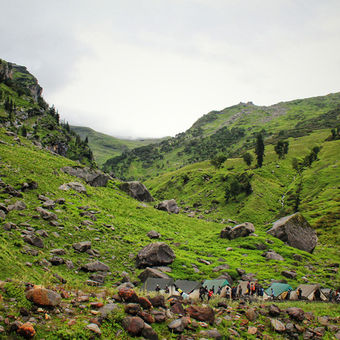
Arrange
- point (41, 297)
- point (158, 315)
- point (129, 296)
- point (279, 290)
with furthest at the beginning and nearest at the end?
point (279, 290) → point (129, 296) → point (158, 315) → point (41, 297)

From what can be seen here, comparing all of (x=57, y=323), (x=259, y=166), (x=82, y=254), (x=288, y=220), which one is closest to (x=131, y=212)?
(x=82, y=254)

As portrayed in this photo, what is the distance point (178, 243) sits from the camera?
53188mm

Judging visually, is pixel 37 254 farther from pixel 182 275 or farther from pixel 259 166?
pixel 259 166

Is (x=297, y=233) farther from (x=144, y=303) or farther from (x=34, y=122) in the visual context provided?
(x=34, y=122)

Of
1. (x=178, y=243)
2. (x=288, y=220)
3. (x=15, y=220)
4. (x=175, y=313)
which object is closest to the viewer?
(x=175, y=313)

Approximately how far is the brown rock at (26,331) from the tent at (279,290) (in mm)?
35227

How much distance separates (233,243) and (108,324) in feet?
185

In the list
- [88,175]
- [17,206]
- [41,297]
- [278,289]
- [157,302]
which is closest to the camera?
[41,297]

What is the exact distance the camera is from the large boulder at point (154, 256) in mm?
35844

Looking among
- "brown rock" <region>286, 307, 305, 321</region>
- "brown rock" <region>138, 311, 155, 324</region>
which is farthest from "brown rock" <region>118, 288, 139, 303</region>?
"brown rock" <region>286, 307, 305, 321</region>

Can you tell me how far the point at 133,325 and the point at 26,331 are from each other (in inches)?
187

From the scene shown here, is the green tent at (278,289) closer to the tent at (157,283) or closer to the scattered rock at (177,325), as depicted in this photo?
the tent at (157,283)

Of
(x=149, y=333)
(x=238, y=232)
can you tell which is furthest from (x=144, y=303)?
(x=238, y=232)

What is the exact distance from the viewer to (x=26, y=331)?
873cm
